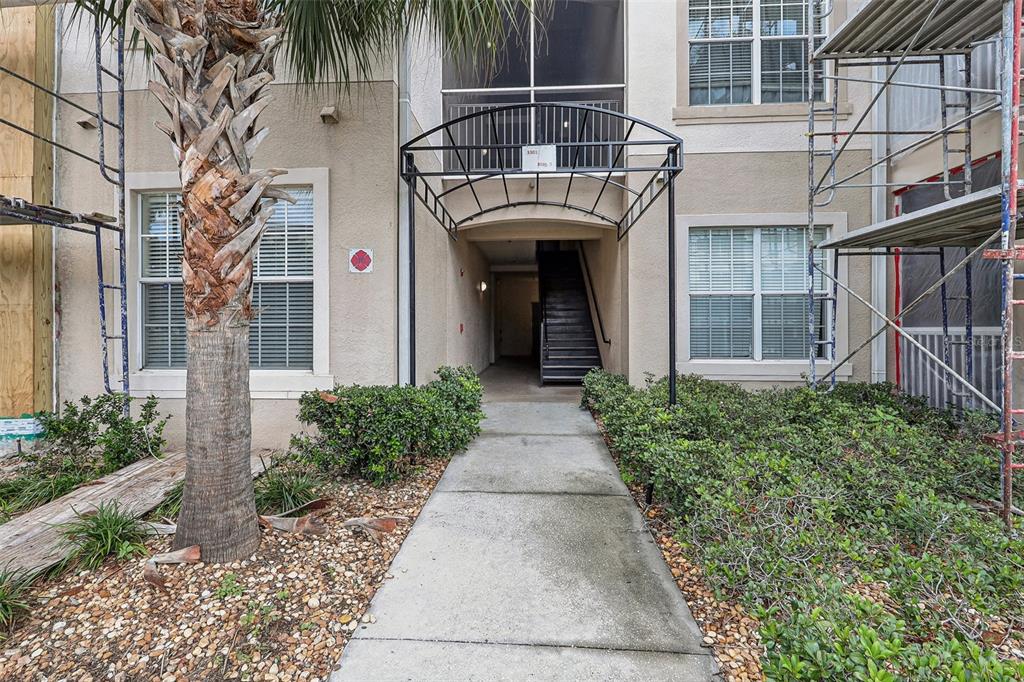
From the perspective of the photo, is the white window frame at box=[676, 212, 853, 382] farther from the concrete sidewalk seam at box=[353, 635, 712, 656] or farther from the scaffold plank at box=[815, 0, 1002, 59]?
the concrete sidewalk seam at box=[353, 635, 712, 656]

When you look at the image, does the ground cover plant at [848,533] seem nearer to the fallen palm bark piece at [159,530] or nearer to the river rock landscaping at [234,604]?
the river rock landscaping at [234,604]

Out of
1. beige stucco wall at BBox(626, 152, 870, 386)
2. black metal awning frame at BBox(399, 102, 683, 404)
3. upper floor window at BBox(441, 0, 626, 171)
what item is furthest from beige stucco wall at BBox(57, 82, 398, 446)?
beige stucco wall at BBox(626, 152, 870, 386)

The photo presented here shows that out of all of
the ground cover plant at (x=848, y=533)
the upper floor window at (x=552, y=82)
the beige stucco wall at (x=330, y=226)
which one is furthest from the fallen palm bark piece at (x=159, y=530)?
the upper floor window at (x=552, y=82)

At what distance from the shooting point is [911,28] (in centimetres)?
423

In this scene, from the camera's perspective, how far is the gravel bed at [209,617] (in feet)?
6.26

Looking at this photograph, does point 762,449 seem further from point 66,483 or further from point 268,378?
point 66,483

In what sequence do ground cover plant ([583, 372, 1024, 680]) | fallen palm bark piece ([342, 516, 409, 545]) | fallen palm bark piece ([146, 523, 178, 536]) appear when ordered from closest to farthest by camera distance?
ground cover plant ([583, 372, 1024, 680])
fallen palm bark piece ([146, 523, 178, 536])
fallen palm bark piece ([342, 516, 409, 545])

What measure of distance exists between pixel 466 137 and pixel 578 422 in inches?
211

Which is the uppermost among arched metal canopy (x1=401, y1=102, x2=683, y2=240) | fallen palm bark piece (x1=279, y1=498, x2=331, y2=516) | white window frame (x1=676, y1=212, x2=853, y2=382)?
arched metal canopy (x1=401, y1=102, x2=683, y2=240)

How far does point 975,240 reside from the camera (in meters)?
4.36

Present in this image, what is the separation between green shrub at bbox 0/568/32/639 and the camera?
2146mm

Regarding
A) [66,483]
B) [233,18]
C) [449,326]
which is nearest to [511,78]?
[449,326]

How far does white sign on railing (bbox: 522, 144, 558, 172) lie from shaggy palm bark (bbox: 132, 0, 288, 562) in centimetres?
245

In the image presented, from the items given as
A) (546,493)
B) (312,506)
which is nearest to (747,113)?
(546,493)
